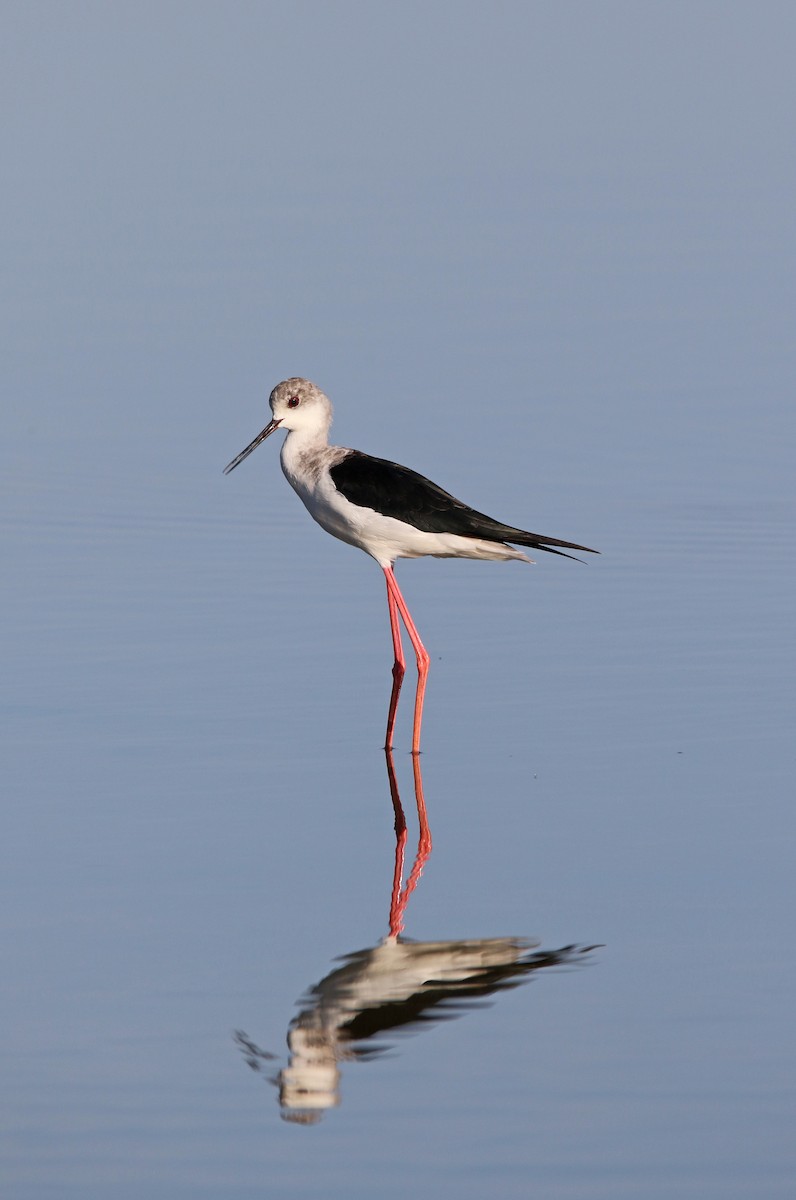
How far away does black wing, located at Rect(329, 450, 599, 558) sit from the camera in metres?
7.82

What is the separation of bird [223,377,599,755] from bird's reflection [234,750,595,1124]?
2.33 meters

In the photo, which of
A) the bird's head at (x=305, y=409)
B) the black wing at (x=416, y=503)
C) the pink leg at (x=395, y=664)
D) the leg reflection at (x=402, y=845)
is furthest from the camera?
the bird's head at (x=305, y=409)

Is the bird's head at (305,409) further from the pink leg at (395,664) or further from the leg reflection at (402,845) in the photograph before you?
the leg reflection at (402,845)

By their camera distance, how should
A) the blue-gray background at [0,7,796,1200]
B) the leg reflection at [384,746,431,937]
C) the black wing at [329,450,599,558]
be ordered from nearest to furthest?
the blue-gray background at [0,7,796,1200] < the leg reflection at [384,746,431,937] < the black wing at [329,450,599,558]

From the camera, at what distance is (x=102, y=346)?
12781 millimetres

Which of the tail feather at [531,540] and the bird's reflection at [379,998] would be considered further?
the tail feather at [531,540]

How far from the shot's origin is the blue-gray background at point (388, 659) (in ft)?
14.7

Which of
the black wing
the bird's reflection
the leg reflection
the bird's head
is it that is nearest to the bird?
the black wing

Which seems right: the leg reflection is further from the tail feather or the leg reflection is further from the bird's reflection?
the tail feather

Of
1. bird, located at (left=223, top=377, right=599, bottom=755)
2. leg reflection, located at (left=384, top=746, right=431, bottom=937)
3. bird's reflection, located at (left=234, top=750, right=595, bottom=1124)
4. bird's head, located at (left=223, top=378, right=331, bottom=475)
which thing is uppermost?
bird's head, located at (left=223, top=378, right=331, bottom=475)

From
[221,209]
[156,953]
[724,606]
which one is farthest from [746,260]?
[156,953]

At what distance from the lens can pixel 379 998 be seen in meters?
4.96

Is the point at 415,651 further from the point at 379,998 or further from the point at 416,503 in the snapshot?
the point at 379,998

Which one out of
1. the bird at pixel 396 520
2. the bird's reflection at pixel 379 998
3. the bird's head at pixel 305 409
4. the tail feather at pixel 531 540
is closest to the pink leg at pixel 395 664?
the bird at pixel 396 520
